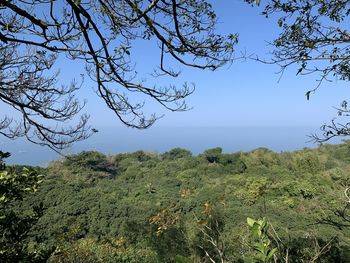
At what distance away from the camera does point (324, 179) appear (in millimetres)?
24516

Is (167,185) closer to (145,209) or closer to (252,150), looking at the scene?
(145,209)

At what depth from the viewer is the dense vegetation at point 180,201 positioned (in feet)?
34.3

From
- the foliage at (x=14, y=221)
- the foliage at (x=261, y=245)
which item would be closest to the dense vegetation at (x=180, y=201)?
the foliage at (x=14, y=221)

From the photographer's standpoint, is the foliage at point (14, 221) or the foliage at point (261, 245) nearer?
the foliage at point (261, 245)

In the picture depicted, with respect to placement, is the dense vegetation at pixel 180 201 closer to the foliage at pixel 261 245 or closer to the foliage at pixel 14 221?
the foliage at pixel 14 221

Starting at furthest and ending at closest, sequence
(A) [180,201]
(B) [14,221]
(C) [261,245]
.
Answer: (A) [180,201] → (B) [14,221] → (C) [261,245]

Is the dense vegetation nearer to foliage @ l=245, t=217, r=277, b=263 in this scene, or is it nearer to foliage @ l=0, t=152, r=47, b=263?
foliage @ l=0, t=152, r=47, b=263

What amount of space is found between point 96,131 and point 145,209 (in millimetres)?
16252

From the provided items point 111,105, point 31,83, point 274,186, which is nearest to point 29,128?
point 31,83

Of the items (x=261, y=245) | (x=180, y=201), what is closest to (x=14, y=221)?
(x=261, y=245)

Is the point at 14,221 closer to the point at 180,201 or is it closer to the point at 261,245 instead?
the point at 261,245

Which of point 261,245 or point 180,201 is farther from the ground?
point 261,245

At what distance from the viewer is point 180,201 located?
2183 cm

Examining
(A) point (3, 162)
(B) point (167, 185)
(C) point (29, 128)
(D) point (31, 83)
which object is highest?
(D) point (31, 83)
